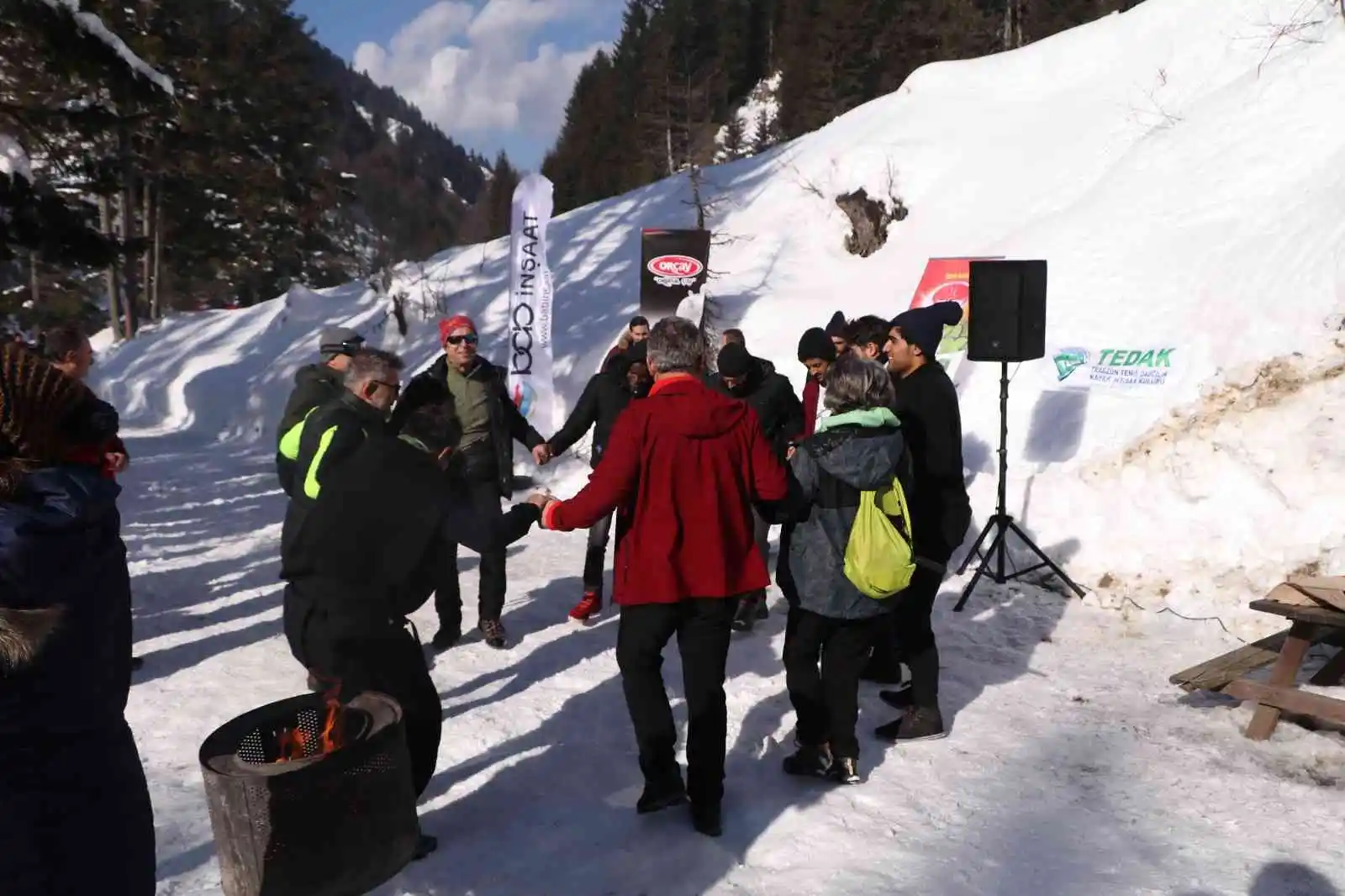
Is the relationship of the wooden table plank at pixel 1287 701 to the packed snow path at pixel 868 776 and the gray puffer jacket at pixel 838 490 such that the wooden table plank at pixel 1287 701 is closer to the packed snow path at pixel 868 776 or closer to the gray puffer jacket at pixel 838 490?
the packed snow path at pixel 868 776

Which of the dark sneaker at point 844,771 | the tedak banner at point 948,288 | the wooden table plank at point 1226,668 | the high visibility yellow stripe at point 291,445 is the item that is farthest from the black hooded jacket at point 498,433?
the tedak banner at point 948,288

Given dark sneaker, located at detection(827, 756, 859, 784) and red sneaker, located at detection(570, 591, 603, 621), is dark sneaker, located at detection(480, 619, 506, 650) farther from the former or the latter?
dark sneaker, located at detection(827, 756, 859, 784)

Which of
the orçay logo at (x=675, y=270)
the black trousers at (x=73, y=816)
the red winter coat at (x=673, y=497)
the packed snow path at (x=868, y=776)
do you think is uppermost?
the orçay logo at (x=675, y=270)

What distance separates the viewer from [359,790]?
273 centimetres

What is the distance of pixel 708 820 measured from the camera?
11.9 ft

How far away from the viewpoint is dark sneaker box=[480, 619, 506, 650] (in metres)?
5.85

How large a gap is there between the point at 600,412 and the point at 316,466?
3.00 metres

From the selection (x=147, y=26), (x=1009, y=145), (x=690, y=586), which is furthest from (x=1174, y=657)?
(x=147, y=26)

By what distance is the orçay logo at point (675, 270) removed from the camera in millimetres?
13898

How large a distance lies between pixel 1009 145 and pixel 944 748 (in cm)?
1655

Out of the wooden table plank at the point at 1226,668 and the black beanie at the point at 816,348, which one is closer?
the wooden table plank at the point at 1226,668

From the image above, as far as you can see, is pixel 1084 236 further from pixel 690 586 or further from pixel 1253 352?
pixel 690 586

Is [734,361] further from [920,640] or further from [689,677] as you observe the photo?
[689,677]

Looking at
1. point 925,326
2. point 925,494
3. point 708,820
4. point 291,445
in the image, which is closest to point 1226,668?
point 925,494
